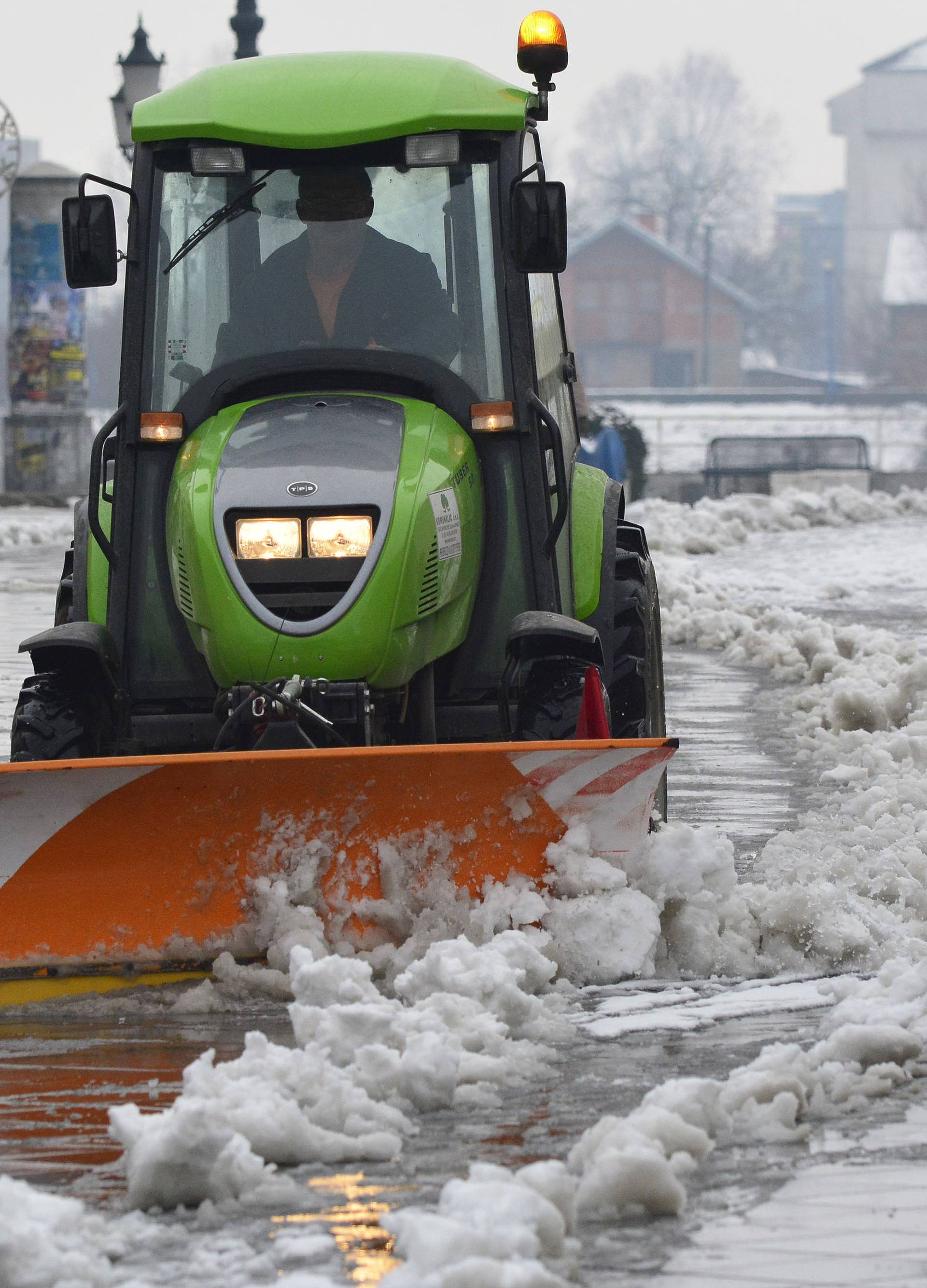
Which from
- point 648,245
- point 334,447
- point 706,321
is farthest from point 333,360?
point 648,245

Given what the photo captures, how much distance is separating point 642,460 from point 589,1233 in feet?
81.0

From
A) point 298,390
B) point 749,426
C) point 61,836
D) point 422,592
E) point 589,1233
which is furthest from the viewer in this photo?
point 749,426

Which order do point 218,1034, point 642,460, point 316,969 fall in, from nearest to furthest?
point 316,969 → point 218,1034 → point 642,460

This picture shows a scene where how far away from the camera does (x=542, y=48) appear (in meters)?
6.00

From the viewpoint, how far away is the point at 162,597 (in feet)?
18.8

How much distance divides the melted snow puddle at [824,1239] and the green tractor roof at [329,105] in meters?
3.29

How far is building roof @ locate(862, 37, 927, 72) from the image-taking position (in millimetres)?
110438

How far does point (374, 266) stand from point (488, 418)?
0.54m

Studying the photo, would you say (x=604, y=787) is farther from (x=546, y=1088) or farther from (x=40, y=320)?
(x=40, y=320)

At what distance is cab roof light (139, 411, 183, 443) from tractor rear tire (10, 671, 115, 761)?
2.43ft

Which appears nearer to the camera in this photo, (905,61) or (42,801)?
(42,801)

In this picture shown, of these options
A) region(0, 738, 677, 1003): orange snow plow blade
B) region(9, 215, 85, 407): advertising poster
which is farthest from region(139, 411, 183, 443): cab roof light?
region(9, 215, 85, 407): advertising poster

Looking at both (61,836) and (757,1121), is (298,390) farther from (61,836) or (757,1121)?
(757,1121)

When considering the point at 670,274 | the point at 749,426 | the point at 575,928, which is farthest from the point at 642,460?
the point at 670,274
